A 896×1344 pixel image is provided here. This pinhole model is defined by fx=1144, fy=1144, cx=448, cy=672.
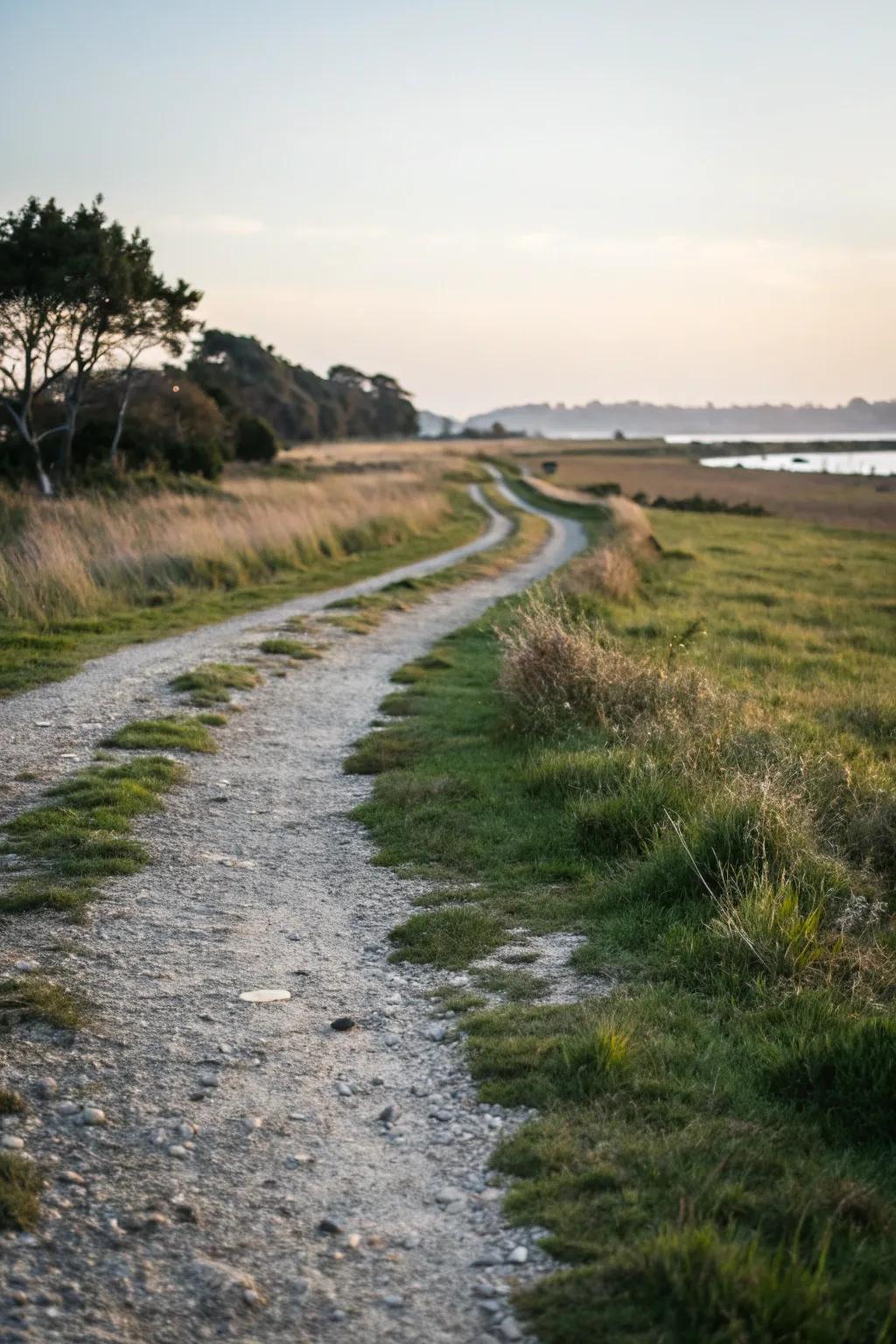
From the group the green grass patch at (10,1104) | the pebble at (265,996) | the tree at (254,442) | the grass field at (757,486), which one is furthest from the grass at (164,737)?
the tree at (254,442)

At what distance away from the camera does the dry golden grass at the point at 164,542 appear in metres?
15.2

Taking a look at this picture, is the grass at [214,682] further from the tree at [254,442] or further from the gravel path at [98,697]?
the tree at [254,442]

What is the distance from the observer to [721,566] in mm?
28828

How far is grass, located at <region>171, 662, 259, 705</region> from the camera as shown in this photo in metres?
10.9

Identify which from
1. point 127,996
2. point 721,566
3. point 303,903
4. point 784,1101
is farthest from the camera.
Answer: point 721,566

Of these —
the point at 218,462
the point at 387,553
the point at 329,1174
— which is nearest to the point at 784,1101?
the point at 329,1174

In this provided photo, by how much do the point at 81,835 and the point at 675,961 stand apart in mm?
3559

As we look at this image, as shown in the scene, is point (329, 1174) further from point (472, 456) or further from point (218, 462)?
point (472, 456)

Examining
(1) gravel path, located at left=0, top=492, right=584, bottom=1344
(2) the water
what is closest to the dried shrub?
(1) gravel path, located at left=0, top=492, right=584, bottom=1344

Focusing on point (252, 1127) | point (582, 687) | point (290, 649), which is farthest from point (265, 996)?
point (290, 649)

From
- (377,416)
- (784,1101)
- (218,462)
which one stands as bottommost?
(784,1101)

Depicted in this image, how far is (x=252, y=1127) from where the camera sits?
13.1 feet

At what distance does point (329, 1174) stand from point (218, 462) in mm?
37486

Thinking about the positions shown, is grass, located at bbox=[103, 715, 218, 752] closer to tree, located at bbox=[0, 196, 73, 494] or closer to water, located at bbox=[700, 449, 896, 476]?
tree, located at bbox=[0, 196, 73, 494]
